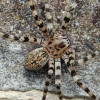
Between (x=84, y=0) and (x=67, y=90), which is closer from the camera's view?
(x=67, y=90)

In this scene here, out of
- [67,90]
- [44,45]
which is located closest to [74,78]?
[67,90]

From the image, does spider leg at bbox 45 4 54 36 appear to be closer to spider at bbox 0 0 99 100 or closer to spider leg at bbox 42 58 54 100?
spider at bbox 0 0 99 100

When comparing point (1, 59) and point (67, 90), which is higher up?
point (1, 59)

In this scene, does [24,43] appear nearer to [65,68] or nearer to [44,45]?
[44,45]

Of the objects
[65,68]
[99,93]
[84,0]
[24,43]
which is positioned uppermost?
[84,0]

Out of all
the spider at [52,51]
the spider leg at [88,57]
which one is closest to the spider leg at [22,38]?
the spider at [52,51]

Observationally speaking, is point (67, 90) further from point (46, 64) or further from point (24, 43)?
point (24, 43)

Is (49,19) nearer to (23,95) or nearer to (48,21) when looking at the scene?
(48,21)

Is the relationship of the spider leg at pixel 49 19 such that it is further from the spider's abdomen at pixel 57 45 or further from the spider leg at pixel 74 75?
the spider leg at pixel 74 75
